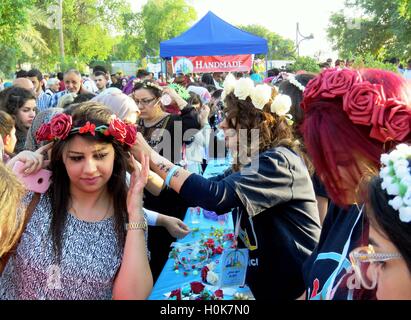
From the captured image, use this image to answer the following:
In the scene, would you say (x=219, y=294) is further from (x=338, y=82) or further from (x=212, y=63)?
(x=212, y=63)

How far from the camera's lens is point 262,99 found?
8.61 feet

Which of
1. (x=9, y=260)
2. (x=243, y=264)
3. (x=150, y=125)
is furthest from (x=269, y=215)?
(x=150, y=125)

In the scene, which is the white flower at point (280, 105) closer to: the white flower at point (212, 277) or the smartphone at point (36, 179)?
the white flower at point (212, 277)

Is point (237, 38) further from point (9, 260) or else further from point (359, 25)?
point (359, 25)

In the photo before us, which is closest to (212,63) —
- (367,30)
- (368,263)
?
(368,263)

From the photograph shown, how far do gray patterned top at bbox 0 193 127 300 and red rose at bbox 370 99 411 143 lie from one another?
4.00ft

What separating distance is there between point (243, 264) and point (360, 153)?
3.91 ft

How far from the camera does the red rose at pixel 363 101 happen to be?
1.54 metres

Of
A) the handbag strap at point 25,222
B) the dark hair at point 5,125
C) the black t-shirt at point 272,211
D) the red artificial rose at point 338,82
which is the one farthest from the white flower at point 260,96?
the dark hair at point 5,125

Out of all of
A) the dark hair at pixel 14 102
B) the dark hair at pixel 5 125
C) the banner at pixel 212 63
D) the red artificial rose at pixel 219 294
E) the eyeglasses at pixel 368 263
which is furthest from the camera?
the banner at pixel 212 63

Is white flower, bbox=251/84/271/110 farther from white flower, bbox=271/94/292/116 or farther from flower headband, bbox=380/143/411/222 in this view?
flower headband, bbox=380/143/411/222

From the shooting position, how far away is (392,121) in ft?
4.91

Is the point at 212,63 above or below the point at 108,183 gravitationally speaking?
below

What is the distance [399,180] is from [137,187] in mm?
1303
